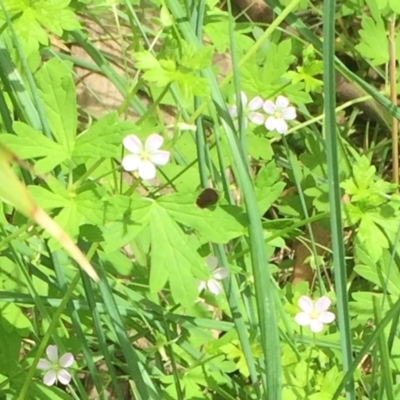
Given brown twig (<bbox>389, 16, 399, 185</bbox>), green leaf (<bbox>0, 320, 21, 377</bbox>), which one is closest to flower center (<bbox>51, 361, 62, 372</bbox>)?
green leaf (<bbox>0, 320, 21, 377</bbox>)

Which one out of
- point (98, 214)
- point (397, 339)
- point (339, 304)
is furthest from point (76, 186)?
point (397, 339)

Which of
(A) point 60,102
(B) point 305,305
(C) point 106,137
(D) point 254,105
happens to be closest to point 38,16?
(A) point 60,102

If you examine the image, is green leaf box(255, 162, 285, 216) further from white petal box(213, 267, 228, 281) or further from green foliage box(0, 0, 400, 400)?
white petal box(213, 267, 228, 281)

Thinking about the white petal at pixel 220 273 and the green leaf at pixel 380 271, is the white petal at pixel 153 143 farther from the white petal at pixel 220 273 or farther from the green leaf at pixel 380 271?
the green leaf at pixel 380 271

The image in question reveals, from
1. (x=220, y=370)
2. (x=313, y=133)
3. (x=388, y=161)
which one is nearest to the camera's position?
(x=220, y=370)

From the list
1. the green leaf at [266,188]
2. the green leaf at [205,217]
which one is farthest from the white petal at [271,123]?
the green leaf at [205,217]

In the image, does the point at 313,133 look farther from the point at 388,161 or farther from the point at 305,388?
the point at 305,388
